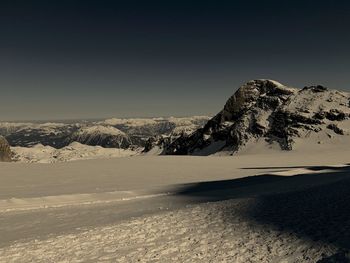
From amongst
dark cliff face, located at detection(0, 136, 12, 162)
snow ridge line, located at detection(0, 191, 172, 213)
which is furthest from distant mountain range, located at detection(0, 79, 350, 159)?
snow ridge line, located at detection(0, 191, 172, 213)

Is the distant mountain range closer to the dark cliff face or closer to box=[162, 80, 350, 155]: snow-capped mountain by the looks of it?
box=[162, 80, 350, 155]: snow-capped mountain

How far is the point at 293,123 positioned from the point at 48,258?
67262 mm

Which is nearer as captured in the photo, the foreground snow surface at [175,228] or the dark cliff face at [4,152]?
the foreground snow surface at [175,228]

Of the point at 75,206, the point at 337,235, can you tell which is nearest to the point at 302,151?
the point at 75,206

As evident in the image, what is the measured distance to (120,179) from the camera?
26938 mm

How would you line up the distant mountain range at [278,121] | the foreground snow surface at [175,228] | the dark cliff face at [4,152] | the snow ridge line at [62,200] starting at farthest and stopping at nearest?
the distant mountain range at [278,121] < the dark cliff face at [4,152] < the snow ridge line at [62,200] < the foreground snow surface at [175,228]

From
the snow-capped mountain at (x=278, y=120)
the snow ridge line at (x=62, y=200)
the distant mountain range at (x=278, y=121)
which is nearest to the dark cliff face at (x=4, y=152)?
the distant mountain range at (x=278, y=121)

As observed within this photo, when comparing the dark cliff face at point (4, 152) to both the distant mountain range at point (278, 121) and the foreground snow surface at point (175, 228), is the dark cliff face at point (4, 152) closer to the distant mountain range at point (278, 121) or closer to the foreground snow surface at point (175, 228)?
the distant mountain range at point (278, 121)

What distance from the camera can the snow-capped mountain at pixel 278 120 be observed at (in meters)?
67.1

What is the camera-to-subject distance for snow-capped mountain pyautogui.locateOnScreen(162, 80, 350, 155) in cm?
6706

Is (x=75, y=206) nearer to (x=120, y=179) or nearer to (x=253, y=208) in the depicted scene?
(x=253, y=208)

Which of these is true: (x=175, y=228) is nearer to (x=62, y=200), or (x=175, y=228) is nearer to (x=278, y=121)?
(x=62, y=200)

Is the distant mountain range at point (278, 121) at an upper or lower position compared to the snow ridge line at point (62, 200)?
upper

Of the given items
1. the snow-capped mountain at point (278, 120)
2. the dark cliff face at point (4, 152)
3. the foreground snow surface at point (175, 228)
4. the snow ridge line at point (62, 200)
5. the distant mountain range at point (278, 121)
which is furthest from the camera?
the snow-capped mountain at point (278, 120)
